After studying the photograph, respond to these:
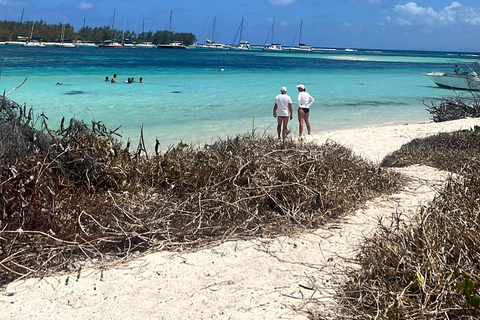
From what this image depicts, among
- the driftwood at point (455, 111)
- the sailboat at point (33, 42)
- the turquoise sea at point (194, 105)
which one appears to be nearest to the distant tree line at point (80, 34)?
the sailboat at point (33, 42)

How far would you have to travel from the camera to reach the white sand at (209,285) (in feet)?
10.6

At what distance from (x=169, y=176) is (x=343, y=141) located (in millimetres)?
7249

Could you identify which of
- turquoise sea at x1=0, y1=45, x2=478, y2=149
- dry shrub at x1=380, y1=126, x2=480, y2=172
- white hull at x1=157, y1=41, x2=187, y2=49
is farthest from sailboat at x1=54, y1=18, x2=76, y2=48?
dry shrub at x1=380, y1=126, x2=480, y2=172

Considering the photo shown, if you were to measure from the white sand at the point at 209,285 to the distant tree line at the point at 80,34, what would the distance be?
85.7 meters

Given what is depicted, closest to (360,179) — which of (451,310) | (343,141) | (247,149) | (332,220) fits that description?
(332,220)

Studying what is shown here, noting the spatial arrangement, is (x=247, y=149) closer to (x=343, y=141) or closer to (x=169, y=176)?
(x=169, y=176)

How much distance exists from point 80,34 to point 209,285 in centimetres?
13656

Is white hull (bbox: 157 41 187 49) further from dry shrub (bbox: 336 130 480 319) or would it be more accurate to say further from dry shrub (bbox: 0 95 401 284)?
dry shrub (bbox: 336 130 480 319)

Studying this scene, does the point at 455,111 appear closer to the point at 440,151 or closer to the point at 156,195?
the point at 440,151

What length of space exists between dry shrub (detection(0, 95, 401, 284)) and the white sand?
24 centimetres

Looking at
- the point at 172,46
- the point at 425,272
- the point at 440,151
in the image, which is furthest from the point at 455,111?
the point at 172,46

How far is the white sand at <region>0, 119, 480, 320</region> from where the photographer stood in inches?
127

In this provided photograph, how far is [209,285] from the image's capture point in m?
3.63

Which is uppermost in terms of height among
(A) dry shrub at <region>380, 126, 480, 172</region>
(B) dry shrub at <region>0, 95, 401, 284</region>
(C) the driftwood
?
(C) the driftwood
